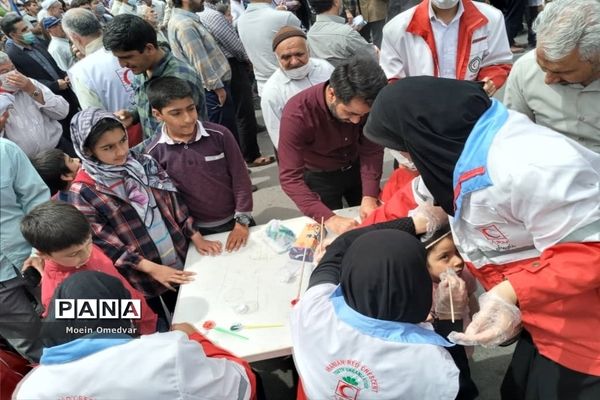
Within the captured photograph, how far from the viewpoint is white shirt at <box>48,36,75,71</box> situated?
16.2 ft

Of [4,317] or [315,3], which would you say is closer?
[4,317]

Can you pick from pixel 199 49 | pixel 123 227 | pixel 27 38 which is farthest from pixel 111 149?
pixel 27 38

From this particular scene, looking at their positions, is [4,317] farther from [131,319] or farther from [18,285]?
[131,319]

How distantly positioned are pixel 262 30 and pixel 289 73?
106 centimetres

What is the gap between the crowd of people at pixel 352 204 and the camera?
3.84 ft

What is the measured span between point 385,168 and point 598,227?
3.09 meters

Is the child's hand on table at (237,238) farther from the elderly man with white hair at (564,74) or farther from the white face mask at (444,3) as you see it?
the white face mask at (444,3)

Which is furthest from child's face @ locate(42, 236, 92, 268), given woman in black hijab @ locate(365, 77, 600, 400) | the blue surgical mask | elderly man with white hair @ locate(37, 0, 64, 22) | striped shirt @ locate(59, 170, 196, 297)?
elderly man with white hair @ locate(37, 0, 64, 22)

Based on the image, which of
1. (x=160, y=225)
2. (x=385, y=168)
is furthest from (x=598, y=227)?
(x=385, y=168)

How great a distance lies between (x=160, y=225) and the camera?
2195mm

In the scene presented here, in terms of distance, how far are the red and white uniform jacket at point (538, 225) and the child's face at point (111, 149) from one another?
1.47 metres

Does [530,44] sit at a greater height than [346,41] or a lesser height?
lesser

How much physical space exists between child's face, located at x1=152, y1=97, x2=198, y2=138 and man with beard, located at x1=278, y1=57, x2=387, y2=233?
448mm

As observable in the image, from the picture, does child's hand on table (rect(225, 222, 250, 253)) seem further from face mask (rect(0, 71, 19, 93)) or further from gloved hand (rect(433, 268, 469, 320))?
face mask (rect(0, 71, 19, 93))
